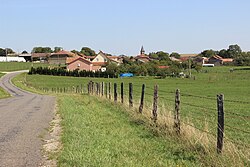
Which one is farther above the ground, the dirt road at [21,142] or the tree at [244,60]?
the tree at [244,60]

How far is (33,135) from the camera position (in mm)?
11047

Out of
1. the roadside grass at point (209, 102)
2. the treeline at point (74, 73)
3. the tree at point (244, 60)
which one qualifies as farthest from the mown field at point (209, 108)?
the tree at point (244, 60)

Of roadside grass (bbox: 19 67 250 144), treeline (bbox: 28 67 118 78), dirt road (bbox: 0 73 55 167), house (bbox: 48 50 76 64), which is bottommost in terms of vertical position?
roadside grass (bbox: 19 67 250 144)

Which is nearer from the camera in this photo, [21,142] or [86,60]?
[21,142]

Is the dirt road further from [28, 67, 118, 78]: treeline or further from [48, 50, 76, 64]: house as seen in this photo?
[48, 50, 76, 64]: house

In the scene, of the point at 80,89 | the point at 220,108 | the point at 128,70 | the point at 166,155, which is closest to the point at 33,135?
the point at 166,155

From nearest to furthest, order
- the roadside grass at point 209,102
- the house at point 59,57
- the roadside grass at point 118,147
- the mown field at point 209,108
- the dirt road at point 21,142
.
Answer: the roadside grass at point 118,147, the dirt road at point 21,142, the mown field at point 209,108, the roadside grass at point 209,102, the house at point 59,57

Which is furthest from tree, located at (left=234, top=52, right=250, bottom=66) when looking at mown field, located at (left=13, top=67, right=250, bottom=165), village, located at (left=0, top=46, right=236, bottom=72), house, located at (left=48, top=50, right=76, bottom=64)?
house, located at (left=48, top=50, right=76, bottom=64)

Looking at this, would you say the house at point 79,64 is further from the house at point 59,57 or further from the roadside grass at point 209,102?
the roadside grass at point 209,102

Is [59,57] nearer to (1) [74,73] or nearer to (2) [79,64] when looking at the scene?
(2) [79,64]

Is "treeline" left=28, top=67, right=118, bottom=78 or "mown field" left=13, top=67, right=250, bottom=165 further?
"treeline" left=28, top=67, right=118, bottom=78

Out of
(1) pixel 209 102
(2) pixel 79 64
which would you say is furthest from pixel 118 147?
(2) pixel 79 64

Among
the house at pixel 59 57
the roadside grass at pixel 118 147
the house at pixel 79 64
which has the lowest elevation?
the roadside grass at pixel 118 147

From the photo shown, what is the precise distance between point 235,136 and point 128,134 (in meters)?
3.61
